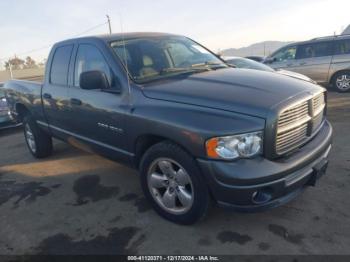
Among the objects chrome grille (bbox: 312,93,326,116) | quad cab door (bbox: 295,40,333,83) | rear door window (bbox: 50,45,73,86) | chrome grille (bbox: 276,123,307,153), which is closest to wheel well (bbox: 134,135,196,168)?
chrome grille (bbox: 276,123,307,153)

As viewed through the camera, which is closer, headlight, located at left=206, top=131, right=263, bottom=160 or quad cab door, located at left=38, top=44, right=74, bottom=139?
headlight, located at left=206, top=131, right=263, bottom=160

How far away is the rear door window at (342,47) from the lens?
9.98 m

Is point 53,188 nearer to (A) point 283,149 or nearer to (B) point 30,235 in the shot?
(B) point 30,235

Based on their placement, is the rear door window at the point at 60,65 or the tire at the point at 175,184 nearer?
the tire at the point at 175,184

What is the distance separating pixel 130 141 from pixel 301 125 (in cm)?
168

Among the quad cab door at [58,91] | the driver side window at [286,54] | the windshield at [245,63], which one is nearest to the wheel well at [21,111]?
the quad cab door at [58,91]

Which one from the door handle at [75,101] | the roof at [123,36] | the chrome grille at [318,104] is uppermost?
the roof at [123,36]

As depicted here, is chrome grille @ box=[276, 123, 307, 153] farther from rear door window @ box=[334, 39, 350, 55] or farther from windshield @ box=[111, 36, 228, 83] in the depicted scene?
rear door window @ box=[334, 39, 350, 55]

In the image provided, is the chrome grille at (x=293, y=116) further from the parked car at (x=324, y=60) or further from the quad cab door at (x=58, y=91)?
the parked car at (x=324, y=60)

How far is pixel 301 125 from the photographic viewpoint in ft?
9.89

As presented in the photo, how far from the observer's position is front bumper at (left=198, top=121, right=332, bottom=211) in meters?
2.63

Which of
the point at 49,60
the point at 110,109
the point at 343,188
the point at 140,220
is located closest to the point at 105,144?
the point at 110,109

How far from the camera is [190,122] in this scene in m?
2.80

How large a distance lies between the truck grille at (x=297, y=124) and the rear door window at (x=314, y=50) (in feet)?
25.9
